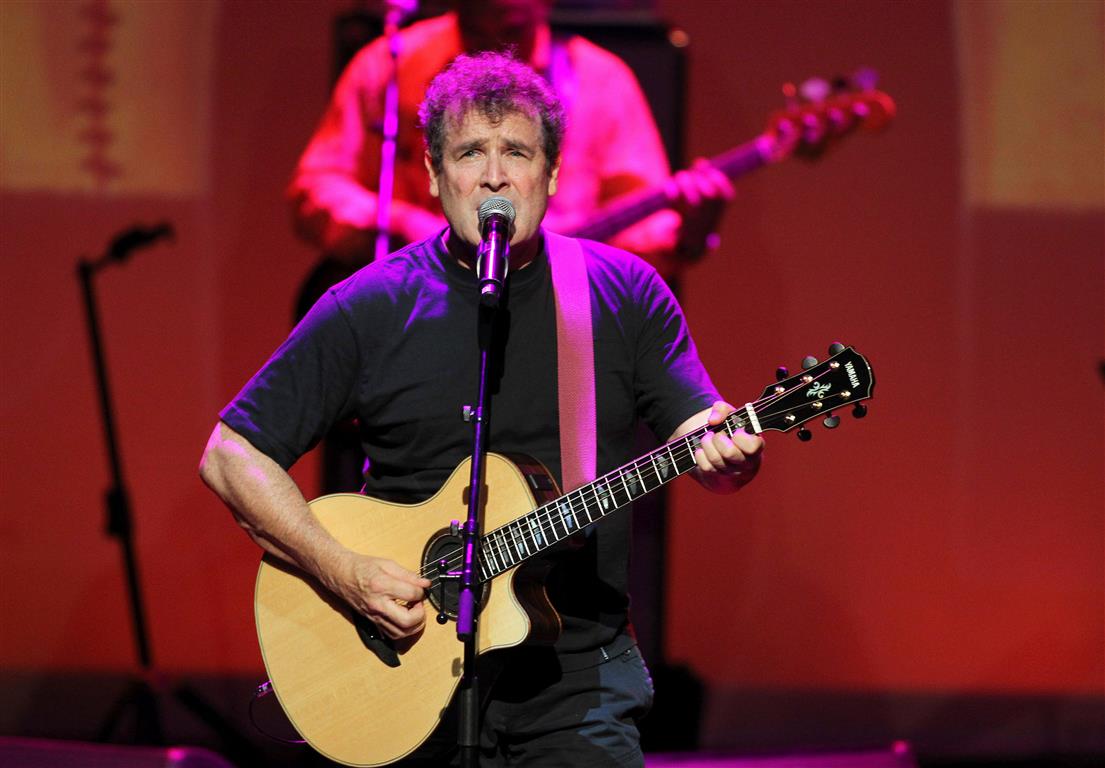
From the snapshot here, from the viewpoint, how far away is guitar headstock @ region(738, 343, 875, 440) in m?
2.44

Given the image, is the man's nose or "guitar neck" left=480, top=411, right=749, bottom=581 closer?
"guitar neck" left=480, top=411, right=749, bottom=581

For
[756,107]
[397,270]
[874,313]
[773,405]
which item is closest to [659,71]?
[756,107]

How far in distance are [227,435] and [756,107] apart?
3.39 meters

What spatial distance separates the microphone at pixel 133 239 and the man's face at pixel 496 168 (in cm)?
304

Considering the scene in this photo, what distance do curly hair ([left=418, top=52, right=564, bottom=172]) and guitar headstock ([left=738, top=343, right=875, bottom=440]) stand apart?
2.41ft

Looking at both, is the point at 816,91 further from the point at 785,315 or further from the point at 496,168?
the point at 496,168

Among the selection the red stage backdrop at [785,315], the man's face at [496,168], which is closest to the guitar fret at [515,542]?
the man's face at [496,168]

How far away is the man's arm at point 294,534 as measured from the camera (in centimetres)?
257

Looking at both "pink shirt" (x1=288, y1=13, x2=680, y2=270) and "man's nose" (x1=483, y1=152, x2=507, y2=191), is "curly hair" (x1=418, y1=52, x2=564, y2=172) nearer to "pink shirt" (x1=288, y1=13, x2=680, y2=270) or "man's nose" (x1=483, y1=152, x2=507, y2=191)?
"man's nose" (x1=483, y1=152, x2=507, y2=191)

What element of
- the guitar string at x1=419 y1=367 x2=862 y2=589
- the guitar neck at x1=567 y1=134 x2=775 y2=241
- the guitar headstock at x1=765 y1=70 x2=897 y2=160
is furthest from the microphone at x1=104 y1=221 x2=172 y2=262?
the guitar string at x1=419 y1=367 x2=862 y2=589

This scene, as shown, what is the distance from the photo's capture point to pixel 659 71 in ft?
15.7

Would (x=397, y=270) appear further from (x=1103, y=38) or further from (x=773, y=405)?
(x=1103, y=38)

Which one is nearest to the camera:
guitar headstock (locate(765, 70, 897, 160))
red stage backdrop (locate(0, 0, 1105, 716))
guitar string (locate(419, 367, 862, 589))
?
guitar string (locate(419, 367, 862, 589))

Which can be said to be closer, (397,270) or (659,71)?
(397,270)
